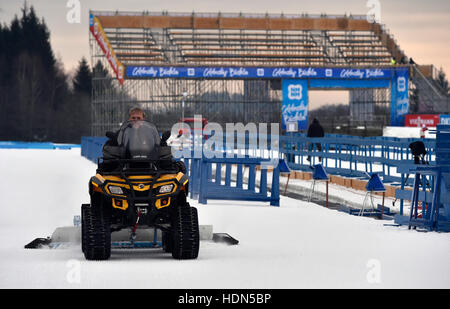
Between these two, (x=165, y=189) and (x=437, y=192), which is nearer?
(x=165, y=189)

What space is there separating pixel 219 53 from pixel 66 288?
190ft

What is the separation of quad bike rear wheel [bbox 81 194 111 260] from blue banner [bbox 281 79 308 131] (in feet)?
150

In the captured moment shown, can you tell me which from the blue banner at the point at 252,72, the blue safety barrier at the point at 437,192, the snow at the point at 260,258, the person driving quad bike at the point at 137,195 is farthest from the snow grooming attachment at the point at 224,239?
the blue banner at the point at 252,72

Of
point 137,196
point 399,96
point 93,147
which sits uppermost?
point 399,96

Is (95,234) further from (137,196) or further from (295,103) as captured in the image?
(295,103)

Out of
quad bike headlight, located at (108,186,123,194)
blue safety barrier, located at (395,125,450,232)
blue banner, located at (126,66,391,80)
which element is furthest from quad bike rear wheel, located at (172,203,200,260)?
blue banner, located at (126,66,391,80)

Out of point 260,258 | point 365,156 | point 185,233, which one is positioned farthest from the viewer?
point 365,156

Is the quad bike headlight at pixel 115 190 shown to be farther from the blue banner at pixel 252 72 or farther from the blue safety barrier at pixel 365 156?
the blue banner at pixel 252 72

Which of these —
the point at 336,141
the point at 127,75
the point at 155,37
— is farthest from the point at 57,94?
the point at 336,141

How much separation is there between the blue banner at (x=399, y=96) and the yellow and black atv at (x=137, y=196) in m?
49.0

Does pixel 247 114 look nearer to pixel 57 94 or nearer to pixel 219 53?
pixel 219 53

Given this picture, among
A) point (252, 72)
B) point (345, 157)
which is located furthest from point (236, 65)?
point (345, 157)

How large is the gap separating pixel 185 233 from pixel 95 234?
944 millimetres

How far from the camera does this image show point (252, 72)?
57.6 metres
